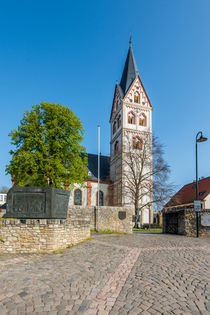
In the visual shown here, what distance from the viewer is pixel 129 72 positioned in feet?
133

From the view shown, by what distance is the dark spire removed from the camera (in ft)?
130

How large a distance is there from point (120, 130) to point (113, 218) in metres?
21.9

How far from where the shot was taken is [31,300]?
12.5 feet

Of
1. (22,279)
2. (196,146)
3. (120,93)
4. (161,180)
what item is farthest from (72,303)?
(120,93)

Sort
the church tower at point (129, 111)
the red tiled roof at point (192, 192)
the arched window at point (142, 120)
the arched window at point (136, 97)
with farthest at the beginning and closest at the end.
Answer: the arched window at point (136, 97)
the arched window at point (142, 120)
the church tower at point (129, 111)
the red tiled roof at point (192, 192)

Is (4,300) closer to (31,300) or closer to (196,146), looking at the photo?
(31,300)

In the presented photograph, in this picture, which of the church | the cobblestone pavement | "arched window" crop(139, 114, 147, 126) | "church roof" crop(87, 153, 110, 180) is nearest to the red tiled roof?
the church

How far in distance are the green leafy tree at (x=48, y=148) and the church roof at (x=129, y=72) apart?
21140 millimetres

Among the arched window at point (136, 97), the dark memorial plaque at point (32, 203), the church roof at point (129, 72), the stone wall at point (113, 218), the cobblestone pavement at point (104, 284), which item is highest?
the church roof at point (129, 72)

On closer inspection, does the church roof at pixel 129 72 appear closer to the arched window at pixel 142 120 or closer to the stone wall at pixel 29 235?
the arched window at pixel 142 120

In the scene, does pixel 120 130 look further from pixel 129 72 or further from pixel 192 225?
pixel 192 225

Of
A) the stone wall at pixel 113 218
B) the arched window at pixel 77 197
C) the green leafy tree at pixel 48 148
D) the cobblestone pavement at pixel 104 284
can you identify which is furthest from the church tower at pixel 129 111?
the cobblestone pavement at pixel 104 284

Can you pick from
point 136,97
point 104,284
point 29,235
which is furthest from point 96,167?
point 104,284

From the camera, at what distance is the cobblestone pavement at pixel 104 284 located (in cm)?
357
